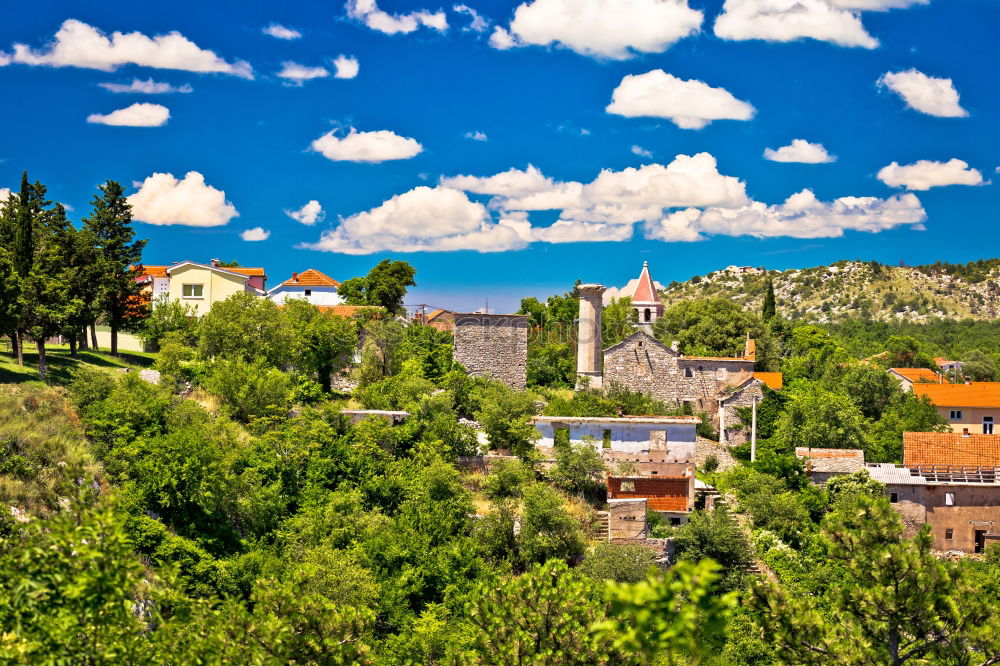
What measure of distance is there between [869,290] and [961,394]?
9841 centimetres

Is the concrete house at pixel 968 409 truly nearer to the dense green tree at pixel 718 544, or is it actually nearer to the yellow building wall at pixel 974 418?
the yellow building wall at pixel 974 418

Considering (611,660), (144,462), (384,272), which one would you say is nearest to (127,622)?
(611,660)

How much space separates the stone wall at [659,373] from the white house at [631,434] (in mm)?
6560

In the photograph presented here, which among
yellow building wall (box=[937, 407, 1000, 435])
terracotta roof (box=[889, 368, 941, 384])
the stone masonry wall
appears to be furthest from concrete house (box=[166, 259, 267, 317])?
terracotta roof (box=[889, 368, 941, 384])

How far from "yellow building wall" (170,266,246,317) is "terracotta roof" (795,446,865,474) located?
83.9ft

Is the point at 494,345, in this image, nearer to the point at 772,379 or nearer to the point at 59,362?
the point at 772,379

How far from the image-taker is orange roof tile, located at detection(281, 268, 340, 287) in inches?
1972

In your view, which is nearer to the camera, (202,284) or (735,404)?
(735,404)

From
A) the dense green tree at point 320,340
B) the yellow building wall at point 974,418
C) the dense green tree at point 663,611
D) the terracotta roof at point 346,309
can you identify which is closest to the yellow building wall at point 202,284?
the terracotta roof at point 346,309

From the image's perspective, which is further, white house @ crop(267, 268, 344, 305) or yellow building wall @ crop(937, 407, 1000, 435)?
white house @ crop(267, 268, 344, 305)

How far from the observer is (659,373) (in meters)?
36.0

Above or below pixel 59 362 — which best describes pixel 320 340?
above

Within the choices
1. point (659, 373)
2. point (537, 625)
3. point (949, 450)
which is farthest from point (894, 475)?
point (537, 625)

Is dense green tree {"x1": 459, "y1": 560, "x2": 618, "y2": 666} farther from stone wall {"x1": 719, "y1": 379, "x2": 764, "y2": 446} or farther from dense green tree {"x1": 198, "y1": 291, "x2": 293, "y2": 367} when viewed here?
stone wall {"x1": 719, "y1": 379, "x2": 764, "y2": 446}
